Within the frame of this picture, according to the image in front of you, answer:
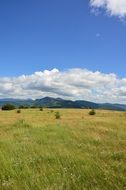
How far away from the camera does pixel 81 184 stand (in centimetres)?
776

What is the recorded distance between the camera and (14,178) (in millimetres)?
8406

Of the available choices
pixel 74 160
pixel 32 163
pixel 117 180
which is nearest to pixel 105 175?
pixel 117 180

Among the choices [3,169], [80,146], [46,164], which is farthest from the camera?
[80,146]

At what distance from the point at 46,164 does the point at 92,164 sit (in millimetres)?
1397

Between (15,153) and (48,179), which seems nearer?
(48,179)

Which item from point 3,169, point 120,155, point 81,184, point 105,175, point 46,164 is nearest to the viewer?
point 81,184

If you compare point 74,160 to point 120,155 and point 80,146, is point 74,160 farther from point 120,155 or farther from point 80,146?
point 80,146

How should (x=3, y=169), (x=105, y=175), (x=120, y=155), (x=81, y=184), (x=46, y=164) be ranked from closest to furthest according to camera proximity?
(x=81, y=184)
(x=105, y=175)
(x=3, y=169)
(x=46, y=164)
(x=120, y=155)

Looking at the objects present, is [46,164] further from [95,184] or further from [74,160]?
[95,184]

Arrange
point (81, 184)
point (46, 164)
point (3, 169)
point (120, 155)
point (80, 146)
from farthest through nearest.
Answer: point (80, 146), point (120, 155), point (46, 164), point (3, 169), point (81, 184)

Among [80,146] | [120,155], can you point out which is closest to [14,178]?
[120,155]

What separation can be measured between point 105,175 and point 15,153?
4475mm

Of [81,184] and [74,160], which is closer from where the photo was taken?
[81,184]

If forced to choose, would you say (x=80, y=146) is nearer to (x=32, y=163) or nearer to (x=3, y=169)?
(x=32, y=163)
